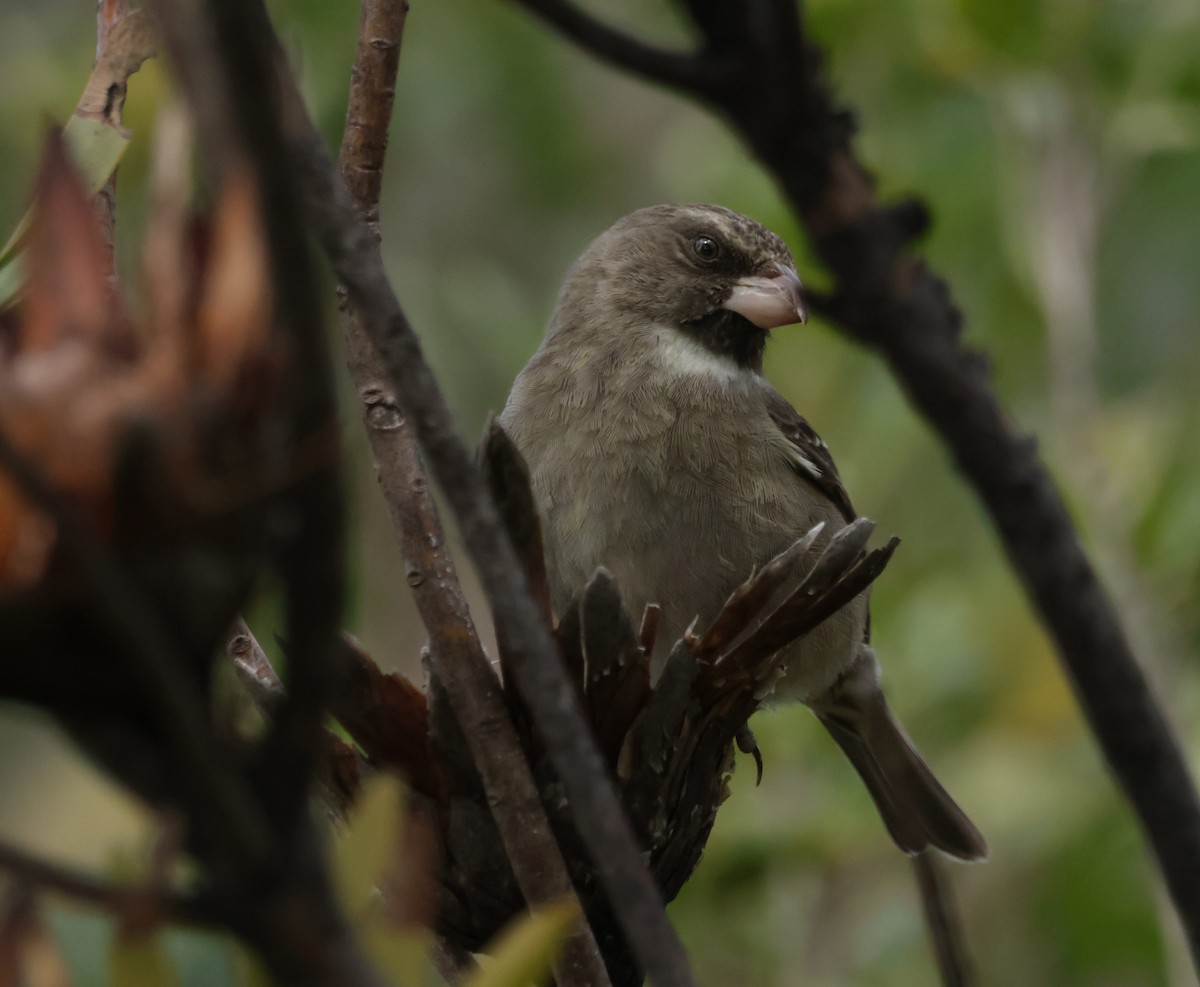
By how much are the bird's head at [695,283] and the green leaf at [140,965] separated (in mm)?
3171

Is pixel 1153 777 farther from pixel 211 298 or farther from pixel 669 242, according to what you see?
pixel 669 242

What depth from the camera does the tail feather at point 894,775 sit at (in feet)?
14.5

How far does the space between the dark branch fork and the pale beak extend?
264cm

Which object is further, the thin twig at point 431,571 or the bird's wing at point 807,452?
the bird's wing at point 807,452

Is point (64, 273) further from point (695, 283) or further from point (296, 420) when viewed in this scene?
point (695, 283)

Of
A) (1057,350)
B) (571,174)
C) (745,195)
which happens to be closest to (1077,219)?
(1057,350)

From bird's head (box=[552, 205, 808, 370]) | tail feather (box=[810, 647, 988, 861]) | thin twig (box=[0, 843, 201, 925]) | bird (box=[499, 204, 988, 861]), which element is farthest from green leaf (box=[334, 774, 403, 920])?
tail feather (box=[810, 647, 988, 861])

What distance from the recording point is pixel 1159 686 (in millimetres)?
4402

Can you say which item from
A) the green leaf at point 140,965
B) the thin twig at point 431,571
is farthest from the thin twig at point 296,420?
the thin twig at point 431,571

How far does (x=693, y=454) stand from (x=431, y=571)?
5.74 ft

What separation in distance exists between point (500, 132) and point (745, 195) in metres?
2.23

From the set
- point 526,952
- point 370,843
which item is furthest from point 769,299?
point 526,952

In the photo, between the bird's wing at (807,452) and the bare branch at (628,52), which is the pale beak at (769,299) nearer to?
the bird's wing at (807,452)

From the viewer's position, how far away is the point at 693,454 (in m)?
3.76
